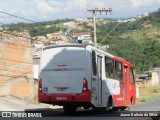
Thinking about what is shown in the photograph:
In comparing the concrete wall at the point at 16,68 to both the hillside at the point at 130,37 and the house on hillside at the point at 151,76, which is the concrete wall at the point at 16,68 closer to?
the hillside at the point at 130,37

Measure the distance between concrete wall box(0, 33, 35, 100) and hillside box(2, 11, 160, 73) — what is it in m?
17.5

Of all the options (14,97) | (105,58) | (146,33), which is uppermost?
(146,33)

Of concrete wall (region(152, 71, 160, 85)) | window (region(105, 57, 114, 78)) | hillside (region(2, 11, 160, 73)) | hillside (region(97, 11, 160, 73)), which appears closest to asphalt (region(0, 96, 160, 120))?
window (region(105, 57, 114, 78))

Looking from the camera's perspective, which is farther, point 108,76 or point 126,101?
point 126,101

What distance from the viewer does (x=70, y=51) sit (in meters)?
18.9

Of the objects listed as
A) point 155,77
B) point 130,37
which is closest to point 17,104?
point 155,77

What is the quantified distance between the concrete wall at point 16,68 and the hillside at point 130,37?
17.5 m

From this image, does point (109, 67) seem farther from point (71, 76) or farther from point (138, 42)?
point (138, 42)

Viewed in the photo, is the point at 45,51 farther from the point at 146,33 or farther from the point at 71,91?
the point at 146,33

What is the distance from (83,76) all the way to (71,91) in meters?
0.83

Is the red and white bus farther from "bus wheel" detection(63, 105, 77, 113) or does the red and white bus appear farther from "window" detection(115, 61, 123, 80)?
"window" detection(115, 61, 123, 80)

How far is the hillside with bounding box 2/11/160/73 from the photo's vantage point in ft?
246

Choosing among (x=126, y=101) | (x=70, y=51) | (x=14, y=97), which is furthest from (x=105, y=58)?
(x=14, y=97)

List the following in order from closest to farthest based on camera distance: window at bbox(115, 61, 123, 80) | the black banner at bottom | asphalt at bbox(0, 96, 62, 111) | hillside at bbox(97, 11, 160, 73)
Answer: the black banner at bottom → window at bbox(115, 61, 123, 80) → asphalt at bbox(0, 96, 62, 111) → hillside at bbox(97, 11, 160, 73)
